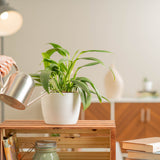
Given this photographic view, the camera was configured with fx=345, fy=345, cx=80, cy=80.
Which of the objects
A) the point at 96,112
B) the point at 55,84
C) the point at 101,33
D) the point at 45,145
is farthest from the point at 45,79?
the point at 101,33

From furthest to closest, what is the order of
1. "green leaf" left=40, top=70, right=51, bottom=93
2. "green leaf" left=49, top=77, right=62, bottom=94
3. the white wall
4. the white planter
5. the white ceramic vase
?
the white wall
the white planter
the white ceramic vase
"green leaf" left=49, top=77, right=62, bottom=94
"green leaf" left=40, top=70, right=51, bottom=93

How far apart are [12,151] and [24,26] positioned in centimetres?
398

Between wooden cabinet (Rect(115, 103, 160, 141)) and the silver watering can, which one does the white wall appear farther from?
the silver watering can

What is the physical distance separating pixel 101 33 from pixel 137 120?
1473 mm

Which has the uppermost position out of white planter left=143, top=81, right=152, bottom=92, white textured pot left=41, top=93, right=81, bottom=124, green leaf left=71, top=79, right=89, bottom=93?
green leaf left=71, top=79, right=89, bottom=93

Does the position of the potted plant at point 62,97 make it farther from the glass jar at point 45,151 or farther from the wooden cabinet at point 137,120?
the wooden cabinet at point 137,120

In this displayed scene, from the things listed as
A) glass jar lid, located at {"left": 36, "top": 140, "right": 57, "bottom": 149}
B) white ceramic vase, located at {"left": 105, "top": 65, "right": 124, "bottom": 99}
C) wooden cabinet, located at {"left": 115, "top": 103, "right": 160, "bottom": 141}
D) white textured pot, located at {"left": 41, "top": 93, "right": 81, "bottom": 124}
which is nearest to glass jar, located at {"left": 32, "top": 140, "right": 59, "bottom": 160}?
glass jar lid, located at {"left": 36, "top": 140, "right": 57, "bottom": 149}

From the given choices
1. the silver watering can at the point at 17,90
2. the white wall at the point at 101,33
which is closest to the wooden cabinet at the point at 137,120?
the white wall at the point at 101,33

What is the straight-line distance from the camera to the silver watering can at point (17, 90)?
144 cm

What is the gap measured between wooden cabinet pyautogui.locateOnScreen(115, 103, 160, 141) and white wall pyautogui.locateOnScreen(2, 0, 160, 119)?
1.60 ft

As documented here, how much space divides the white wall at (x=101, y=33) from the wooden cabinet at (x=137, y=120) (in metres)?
0.49

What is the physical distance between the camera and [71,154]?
1.82 meters

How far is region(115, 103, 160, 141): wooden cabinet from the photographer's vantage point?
4938mm

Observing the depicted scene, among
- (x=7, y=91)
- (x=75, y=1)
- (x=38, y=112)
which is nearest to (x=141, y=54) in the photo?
(x=75, y=1)
